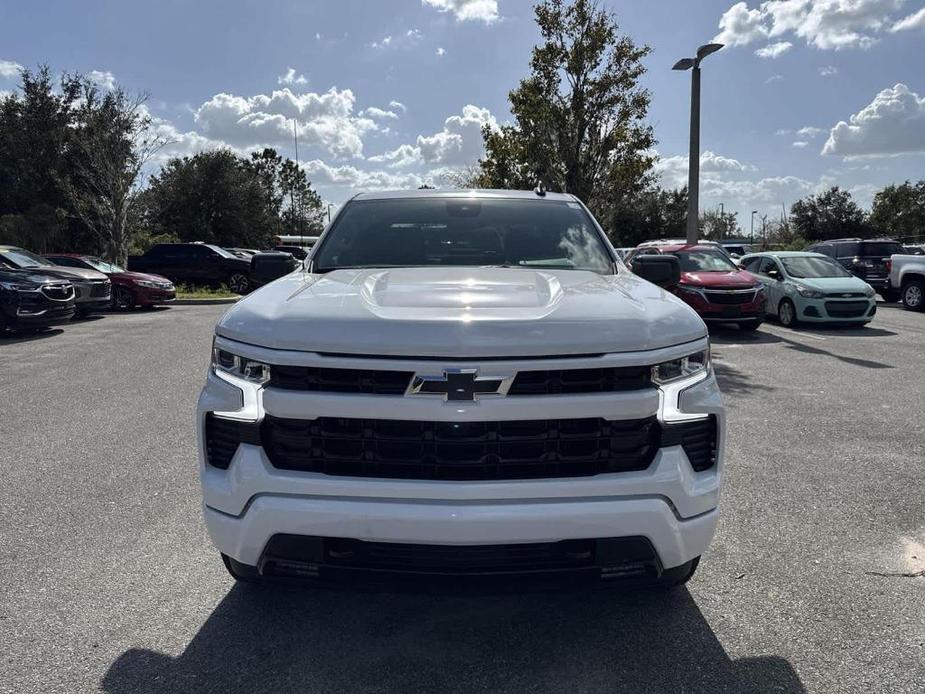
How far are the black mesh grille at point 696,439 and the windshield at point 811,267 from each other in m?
13.5

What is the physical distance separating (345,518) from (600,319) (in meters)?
1.09

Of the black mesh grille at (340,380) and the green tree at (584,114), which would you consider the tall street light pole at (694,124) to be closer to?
the green tree at (584,114)

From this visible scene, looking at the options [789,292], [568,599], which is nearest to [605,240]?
[568,599]

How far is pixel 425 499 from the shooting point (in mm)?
2281

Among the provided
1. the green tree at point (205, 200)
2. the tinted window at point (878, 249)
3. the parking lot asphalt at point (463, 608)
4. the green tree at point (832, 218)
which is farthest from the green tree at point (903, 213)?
the parking lot asphalt at point (463, 608)

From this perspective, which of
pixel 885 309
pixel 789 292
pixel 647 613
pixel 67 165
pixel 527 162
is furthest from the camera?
pixel 67 165

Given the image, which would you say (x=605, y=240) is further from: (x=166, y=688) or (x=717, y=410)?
(x=166, y=688)

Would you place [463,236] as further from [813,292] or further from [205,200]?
[205,200]

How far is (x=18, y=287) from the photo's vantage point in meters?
12.5

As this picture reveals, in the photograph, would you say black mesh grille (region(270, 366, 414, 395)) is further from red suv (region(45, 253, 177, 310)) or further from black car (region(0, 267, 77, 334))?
red suv (region(45, 253, 177, 310))

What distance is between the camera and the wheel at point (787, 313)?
46.0 ft

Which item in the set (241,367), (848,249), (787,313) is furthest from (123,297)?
(848,249)

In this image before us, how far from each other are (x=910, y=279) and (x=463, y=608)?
60.5 feet

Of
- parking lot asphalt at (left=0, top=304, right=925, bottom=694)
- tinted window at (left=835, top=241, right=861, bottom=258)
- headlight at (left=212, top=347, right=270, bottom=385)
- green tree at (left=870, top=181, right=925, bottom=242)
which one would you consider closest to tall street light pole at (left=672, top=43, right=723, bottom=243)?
tinted window at (left=835, top=241, right=861, bottom=258)
